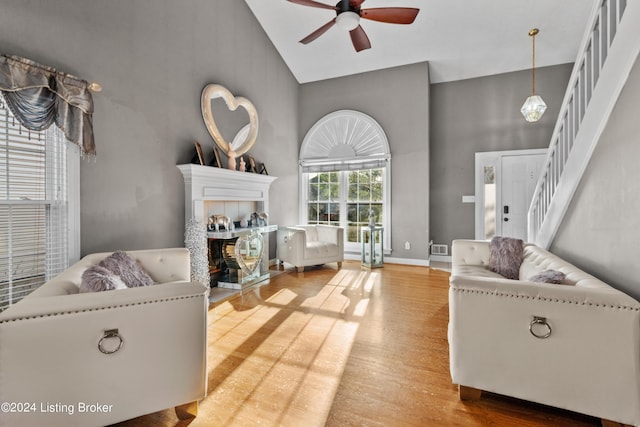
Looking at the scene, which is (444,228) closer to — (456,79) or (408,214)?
(408,214)

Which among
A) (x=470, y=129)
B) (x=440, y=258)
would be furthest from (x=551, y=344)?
(x=470, y=129)

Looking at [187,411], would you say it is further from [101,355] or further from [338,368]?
[338,368]

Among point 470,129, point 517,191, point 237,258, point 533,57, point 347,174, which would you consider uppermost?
point 533,57

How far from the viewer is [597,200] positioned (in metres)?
2.04

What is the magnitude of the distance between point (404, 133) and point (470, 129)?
127 cm

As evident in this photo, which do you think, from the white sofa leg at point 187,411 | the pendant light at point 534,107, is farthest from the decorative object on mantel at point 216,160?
the pendant light at point 534,107

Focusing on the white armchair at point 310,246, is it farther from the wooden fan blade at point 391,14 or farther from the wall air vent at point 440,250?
the wooden fan blade at point 391,14

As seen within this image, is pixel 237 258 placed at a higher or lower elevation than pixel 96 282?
lower

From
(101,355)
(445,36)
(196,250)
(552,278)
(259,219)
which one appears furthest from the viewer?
(445,36)

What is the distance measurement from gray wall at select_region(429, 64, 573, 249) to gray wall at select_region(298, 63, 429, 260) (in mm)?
653

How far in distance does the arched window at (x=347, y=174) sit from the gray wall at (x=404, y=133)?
0.15 meters

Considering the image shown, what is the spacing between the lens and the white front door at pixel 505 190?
503 cm

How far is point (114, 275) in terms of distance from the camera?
185 cm

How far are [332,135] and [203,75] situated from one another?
2.73 meters
